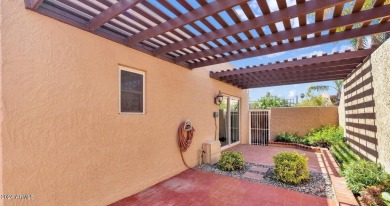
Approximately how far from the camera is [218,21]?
3.75 m

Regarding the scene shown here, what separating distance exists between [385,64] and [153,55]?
5342mm

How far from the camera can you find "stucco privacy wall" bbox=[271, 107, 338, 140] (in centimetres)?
1213

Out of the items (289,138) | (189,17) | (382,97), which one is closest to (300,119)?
(289,138)

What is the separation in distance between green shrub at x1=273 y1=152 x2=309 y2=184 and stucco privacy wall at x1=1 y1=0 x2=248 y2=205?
3292 millimetres

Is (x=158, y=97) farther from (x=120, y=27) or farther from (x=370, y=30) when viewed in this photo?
(x=370, y=30)

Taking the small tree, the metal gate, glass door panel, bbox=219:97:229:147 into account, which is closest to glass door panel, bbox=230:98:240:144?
glass door panel, bbox=219:97:229:147

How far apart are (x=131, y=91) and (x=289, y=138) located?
1060 centimetres

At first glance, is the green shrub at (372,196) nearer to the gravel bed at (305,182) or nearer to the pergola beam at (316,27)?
the gravel bed at (305,182)

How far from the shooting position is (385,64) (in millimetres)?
4184

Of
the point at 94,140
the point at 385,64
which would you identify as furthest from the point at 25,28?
the point at 385,64

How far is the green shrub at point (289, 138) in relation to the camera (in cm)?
1153

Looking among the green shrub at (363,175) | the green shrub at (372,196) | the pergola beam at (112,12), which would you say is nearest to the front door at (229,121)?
the green shrub at (363,175)

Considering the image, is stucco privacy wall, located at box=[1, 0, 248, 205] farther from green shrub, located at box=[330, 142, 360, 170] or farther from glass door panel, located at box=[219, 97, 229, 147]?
green shrub, located at box=[330, 142, 360, 170]

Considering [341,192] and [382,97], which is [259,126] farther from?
[341,192]
